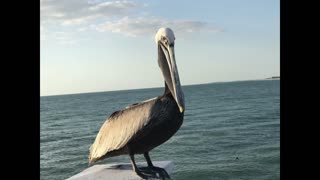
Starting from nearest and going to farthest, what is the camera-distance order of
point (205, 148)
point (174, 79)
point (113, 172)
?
point (174, 79) → point (113, 172) → point (205, 148)

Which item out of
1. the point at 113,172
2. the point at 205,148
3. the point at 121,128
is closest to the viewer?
the point at 121,128

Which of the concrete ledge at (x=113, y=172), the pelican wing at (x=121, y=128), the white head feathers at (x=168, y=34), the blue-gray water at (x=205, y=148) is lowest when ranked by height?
the blue-gray water at (x=205, y=148)

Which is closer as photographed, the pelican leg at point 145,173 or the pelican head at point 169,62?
the pelican head at point 169,62

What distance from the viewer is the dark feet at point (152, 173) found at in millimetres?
4098

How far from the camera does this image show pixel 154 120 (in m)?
3.90

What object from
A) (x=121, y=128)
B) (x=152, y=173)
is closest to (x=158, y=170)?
(x=152, y=173)

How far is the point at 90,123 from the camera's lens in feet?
152

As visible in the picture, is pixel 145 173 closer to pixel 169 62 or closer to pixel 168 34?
pixel 169 62

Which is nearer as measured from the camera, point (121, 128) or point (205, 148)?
point (121, 128)

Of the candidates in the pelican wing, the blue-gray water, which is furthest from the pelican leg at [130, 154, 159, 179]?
the blue-gray water

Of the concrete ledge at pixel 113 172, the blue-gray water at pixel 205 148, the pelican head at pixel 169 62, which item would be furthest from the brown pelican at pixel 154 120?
the blue-gray water at pixel 205 148

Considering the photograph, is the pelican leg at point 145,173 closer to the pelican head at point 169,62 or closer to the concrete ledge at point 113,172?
the concrete ledge at point 113,172

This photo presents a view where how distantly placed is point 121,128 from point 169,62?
814 mm
